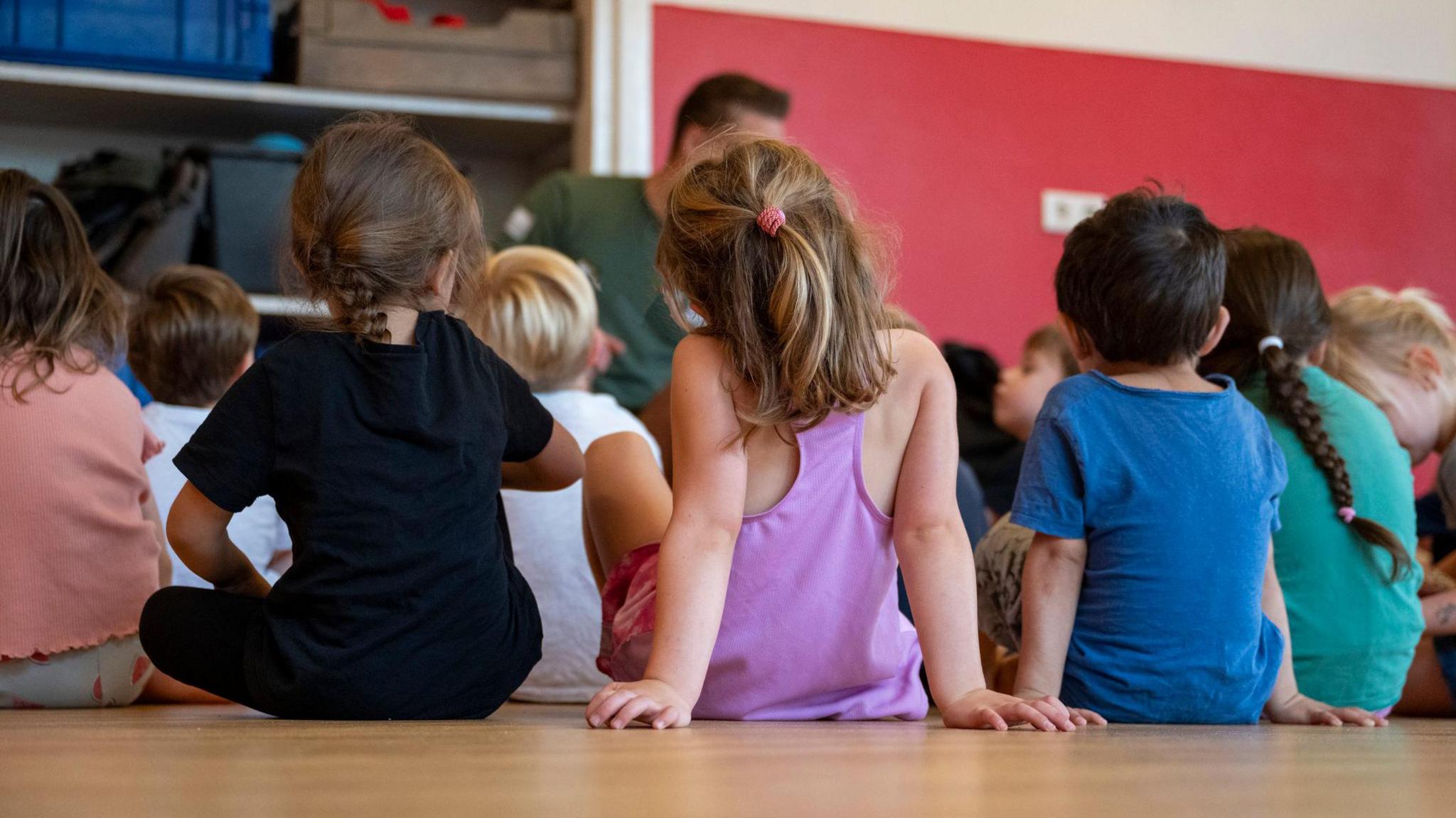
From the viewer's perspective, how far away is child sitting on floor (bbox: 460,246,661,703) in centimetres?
184

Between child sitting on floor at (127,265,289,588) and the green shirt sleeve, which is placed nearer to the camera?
child sitting on floor at (127,265,289,588)

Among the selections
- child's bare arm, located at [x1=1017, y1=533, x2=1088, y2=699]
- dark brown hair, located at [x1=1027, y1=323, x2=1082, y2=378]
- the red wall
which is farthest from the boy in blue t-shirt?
the red wall

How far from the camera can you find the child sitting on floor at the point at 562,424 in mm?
1845

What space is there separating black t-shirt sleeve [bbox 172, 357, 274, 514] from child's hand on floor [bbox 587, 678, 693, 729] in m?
0.39

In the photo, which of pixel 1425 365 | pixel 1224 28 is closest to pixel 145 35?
pixel 1425 365

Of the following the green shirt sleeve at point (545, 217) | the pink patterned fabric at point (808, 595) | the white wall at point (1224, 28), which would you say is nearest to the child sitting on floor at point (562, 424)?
the pink patterned fabric at point (808, 595)

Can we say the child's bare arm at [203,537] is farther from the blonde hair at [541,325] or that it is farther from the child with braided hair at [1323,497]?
the child with braided hair at [1323,497]

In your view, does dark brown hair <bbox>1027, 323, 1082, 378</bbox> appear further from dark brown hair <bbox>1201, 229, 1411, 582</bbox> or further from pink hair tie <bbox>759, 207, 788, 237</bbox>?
pink hair tie <bbox>759, 207, 788, 237</bbox>

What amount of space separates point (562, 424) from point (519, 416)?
0.41m

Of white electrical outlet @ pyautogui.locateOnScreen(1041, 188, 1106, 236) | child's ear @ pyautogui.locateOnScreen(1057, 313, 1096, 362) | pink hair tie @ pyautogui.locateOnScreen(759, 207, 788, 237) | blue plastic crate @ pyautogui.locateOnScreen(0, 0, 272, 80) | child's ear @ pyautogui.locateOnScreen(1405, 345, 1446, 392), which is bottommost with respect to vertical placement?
child's ear @ pyautogui.locateOnScreen(1405, 345, 1446, 392)

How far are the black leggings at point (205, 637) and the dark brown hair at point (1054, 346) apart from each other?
1747 millimetres

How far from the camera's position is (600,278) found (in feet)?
10.2

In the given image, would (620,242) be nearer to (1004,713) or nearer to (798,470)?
(798,470)

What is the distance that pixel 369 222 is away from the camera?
1343mm
